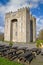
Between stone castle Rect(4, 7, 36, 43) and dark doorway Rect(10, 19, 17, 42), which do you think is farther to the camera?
dark doorway Rect(10, 19, 17, 42)

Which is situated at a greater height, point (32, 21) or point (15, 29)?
point (32, 21)

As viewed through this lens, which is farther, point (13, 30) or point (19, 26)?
point (13, 30)

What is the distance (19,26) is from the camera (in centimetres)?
4950

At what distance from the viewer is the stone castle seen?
48.0m

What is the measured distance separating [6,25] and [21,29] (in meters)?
8.72

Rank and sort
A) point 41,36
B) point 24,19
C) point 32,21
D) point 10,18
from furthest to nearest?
1. point 41,36
2. point 32,21
3. point 10,18
4. point 24,19

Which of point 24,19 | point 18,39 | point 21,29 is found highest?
point 24,19

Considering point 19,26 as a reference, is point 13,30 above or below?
below

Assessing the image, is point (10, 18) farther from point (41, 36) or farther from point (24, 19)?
point (41, 36)

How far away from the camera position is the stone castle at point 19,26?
48.0 m

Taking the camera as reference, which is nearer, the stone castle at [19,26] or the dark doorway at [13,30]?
the stone castle at [19,26]

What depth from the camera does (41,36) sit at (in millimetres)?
62969

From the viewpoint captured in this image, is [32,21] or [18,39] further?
[32,21]

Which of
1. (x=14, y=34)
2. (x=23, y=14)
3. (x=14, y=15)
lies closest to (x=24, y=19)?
(x=23, y=14)
